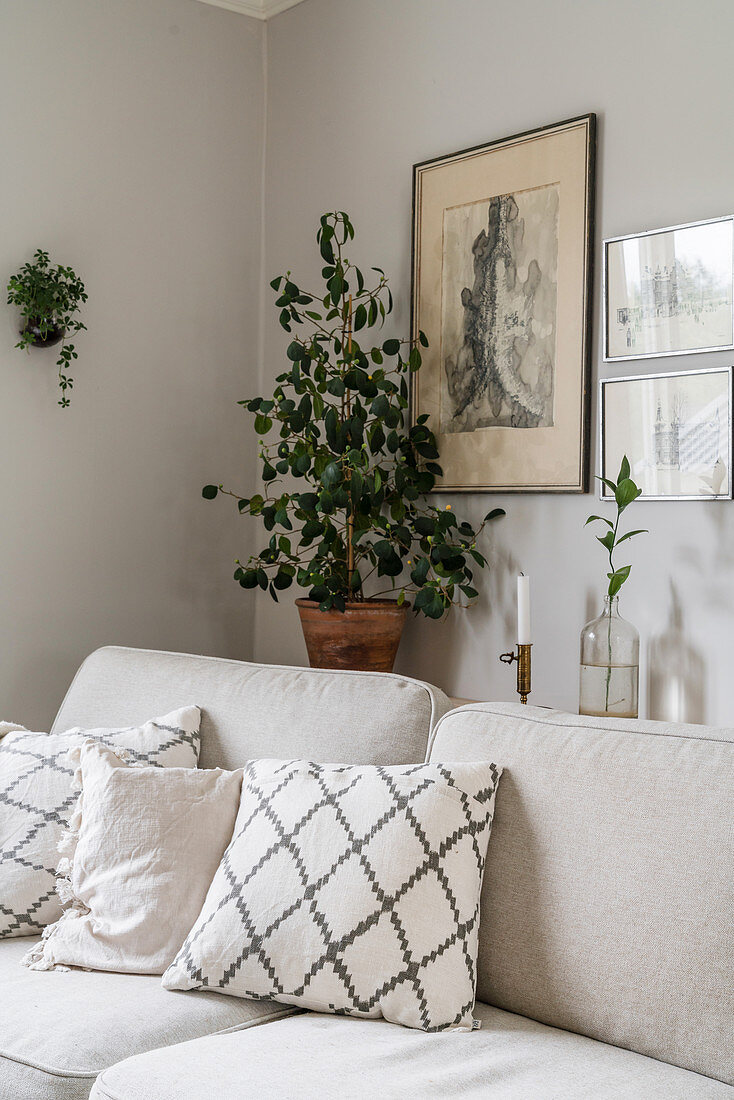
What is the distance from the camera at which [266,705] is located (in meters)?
2.01

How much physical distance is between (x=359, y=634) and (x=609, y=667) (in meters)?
0.68

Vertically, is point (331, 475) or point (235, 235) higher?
point (235, 235)

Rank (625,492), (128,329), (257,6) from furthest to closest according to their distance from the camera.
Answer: (257,6), (128,329), (625,492)

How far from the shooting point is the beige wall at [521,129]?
2.21 m

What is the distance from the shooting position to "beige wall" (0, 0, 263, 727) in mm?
A: 2838

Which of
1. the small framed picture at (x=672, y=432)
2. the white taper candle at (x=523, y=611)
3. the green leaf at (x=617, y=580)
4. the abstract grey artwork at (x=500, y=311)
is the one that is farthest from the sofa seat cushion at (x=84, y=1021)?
the abstract grey artwork at (x=500, y=311)

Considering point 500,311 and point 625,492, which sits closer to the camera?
point 625,492

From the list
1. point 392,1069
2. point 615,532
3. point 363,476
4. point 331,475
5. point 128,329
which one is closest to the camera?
point 392,1069

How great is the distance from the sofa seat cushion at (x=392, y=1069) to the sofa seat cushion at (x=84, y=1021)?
7cm

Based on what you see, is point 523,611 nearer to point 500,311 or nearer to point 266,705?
point 266,705

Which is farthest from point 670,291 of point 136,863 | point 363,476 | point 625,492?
point 136,863

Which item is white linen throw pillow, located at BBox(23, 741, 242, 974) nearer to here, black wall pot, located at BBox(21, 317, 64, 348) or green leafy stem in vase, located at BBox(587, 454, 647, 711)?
green leafy stem in vase, located at BBox(587, 454, 647, 711)

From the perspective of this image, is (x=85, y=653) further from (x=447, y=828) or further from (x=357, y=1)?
(x=357, y=1)

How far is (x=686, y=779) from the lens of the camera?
1471 mm
